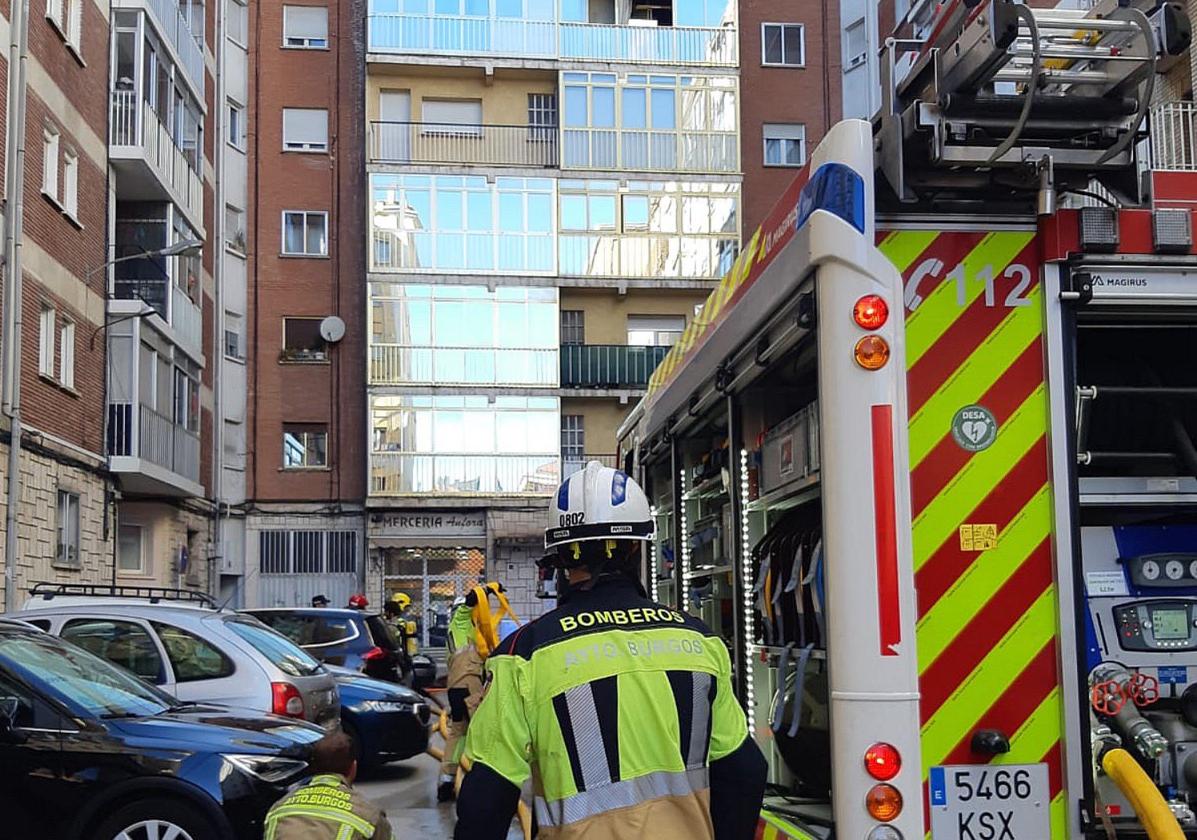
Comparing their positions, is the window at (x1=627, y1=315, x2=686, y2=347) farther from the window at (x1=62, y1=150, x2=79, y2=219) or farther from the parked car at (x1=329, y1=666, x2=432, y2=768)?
the parked car at (x1=329, y1=666, x2=432, y2=768)

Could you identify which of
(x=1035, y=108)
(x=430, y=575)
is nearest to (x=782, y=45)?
(x=430, y=575)

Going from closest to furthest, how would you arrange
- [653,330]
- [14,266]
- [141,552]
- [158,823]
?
[158,823], [14,266], [141,552], [653,330]

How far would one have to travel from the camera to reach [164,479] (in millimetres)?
26156

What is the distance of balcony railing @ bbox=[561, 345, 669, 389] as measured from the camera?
34281mm

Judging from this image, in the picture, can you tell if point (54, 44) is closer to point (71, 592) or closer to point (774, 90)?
point (71, 592)

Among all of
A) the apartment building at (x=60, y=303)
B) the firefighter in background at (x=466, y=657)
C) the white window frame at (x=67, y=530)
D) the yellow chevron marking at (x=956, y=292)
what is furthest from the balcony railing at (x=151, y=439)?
the yellow chevron marking at (x=956, y=292)

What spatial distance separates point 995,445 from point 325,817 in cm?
222

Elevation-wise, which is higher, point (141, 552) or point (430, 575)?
point (141, 552)

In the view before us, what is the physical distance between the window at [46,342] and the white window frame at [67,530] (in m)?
1.88

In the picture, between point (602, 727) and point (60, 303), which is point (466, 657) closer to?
point (602, 727)

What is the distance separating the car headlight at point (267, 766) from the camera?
780 cm

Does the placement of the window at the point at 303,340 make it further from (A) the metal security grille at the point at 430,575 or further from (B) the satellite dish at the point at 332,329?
(A) the metal security grille at the point at 430,575

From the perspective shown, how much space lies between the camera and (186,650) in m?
10.3

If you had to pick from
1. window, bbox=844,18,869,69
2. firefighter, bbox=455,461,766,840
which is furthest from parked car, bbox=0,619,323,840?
window, bbox=844,18,869,69
